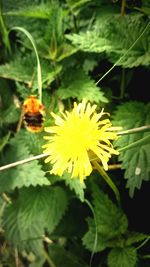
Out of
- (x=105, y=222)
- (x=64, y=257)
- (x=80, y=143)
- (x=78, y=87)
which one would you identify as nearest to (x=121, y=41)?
(x=78, y=87)

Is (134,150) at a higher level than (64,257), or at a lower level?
higher

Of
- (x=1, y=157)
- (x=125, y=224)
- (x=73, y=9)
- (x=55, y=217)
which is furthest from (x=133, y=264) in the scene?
(x=73, y=9)

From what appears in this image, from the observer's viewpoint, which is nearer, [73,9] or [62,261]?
[73,9]

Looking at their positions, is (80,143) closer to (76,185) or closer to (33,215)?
(76,185)

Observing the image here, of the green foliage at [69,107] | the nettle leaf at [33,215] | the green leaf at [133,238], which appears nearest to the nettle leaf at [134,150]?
the green foliage at [69,107]

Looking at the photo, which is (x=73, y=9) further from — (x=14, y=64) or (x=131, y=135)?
(x=131, y=135)

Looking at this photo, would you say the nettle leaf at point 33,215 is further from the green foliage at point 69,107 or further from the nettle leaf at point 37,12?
the nettle leaf at point 37,12
